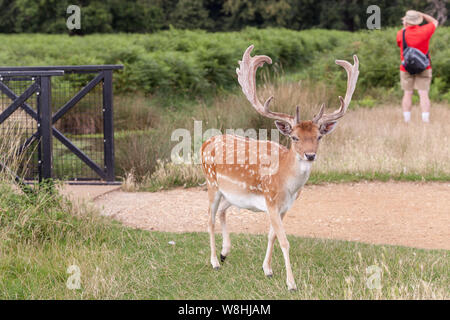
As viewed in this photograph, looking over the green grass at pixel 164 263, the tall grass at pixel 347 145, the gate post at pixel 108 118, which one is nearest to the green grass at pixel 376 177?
the tall grass at pixel 347 145

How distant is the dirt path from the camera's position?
287 inches

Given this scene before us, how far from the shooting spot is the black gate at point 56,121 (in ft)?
24.3

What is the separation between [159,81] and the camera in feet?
59.7

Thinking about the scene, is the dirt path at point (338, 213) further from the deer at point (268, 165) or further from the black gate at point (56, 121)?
the deer at point (268, 165)

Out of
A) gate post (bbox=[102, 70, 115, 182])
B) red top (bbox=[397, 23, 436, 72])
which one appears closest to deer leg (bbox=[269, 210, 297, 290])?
gate post (bbox=[102, 70, 115, 182])

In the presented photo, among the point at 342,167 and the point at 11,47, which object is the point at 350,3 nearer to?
the point at 11,47

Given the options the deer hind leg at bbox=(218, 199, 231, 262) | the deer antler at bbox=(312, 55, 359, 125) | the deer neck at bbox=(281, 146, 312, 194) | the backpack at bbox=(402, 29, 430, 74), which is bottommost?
the deer hind leg at bbox=(218, 199, 231, 262)

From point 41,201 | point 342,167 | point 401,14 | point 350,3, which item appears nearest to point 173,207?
point 41,201

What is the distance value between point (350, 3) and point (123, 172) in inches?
1787

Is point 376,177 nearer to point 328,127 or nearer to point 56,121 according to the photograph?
point 328,127

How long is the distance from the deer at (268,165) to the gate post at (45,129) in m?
2.18

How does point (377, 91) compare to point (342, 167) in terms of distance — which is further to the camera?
point (377, 91)

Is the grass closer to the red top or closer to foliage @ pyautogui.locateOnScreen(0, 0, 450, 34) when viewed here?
the red top

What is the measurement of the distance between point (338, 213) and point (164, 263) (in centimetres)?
276
